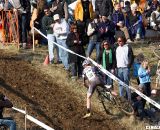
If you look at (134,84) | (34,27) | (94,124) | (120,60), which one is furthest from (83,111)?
(34,27)

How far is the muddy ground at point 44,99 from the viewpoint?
1561 cm

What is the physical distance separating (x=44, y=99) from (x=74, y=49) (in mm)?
2164

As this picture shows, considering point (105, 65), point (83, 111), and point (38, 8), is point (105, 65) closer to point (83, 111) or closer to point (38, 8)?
point (83, 111)

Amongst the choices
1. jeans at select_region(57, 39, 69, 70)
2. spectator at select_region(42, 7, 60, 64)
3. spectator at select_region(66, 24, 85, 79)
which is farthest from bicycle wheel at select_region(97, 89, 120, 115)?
spectator at select_region(42, 7, 60, 64)

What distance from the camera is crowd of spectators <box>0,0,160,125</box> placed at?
1686cm

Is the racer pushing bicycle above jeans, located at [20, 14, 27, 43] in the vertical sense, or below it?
below

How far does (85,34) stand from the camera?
1870 cm

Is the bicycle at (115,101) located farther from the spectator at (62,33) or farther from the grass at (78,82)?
the spectator at (62,33)

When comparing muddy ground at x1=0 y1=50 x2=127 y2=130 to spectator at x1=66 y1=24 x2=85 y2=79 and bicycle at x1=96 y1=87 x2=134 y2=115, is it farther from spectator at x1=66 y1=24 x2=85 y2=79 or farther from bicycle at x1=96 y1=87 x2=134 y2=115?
spectator at x1=66 y1=24 x2=85 y2=79

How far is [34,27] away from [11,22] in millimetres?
1044

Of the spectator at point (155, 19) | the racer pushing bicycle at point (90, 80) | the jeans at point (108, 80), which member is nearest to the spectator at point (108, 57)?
the jeans at point (108, 80)

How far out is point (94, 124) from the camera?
51.9ft

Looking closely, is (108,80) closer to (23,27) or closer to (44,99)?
(44,99)

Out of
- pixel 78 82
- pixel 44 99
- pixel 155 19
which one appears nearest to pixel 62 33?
pixel 78 82
